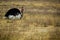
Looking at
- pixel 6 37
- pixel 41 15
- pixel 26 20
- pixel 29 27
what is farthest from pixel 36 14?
pixel 6 37

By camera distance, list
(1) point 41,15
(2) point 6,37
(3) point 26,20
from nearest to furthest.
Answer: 1. (2) point 6,37
2. (3) point 26,20
3. (1) point 41,15

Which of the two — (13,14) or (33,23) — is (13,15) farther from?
(33,23)

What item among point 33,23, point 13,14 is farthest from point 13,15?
point 33,23

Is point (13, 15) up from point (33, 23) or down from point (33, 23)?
up

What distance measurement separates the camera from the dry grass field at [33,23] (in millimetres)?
3002

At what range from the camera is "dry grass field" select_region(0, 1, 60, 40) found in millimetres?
3002

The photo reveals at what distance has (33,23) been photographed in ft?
11.1

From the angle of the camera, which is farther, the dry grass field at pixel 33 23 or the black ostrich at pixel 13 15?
the black ostrich at pixel 13 15

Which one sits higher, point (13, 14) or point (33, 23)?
point (13, 14)

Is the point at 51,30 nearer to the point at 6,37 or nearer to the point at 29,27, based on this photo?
the point at 29,27

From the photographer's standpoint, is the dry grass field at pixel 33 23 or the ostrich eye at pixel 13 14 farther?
the ostrich eye at pixel 13 14

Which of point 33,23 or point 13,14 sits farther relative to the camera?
point 13,14

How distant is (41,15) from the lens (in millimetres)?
3729

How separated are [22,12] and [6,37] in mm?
1013
